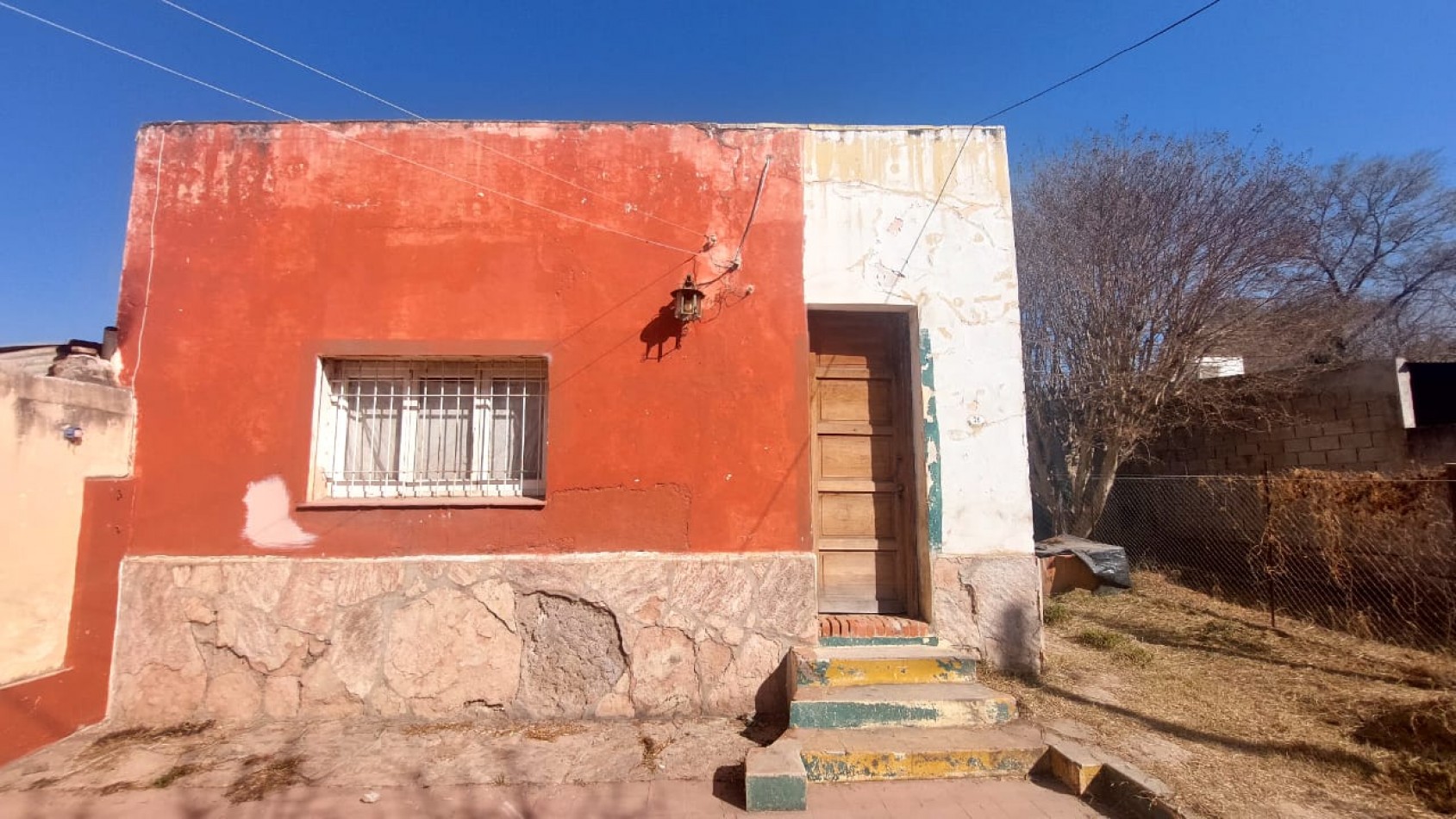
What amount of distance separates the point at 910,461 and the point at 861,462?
1.25 feet

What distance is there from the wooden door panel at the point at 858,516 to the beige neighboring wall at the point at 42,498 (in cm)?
509

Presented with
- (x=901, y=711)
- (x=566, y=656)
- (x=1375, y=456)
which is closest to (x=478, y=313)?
(x=566, y=656)

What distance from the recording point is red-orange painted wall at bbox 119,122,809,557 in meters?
4.89

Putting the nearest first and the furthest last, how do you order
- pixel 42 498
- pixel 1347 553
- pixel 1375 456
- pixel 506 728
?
1. pixel 42 498
2. pixel 506 728
3. pixel 1347 553
4. pixel 1375 456

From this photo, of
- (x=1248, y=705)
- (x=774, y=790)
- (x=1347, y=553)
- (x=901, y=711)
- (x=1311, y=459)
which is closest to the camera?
(x=774, y=790)

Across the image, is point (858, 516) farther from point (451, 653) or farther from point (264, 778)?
point (264, 778)

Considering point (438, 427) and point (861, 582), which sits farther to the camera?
point (861, 582)

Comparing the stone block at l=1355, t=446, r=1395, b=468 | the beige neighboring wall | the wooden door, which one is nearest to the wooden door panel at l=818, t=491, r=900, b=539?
the wooden door

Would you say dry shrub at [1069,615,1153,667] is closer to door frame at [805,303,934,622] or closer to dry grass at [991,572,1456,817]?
dry grass at [991,572,1456,817]

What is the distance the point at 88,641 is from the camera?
4582 mm

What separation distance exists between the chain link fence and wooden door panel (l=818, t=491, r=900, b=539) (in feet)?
12.2

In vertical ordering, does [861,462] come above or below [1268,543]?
above

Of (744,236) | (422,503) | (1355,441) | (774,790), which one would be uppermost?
(744,236)

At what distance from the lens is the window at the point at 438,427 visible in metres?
5.19
